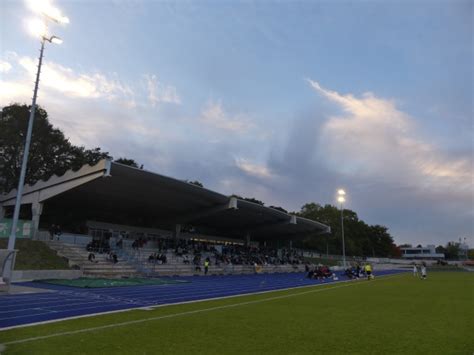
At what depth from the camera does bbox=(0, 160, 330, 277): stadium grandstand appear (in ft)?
90.0

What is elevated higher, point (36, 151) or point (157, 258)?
point (36, 151)

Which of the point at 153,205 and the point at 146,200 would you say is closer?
the point at 146,200

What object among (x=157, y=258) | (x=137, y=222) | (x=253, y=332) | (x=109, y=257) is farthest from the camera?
(x=137, y=222)

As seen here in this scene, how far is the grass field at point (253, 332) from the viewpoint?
6.56 metres

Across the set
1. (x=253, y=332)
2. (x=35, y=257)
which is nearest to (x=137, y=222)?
(x=35, y=257)

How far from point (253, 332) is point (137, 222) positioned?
37.7 m

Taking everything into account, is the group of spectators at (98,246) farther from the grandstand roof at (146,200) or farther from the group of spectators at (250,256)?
the group of spectators at (250,256)

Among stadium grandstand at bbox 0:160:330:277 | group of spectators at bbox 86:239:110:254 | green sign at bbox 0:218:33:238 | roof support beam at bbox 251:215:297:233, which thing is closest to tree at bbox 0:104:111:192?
stadium grandstand at bbox 0:160:330:277

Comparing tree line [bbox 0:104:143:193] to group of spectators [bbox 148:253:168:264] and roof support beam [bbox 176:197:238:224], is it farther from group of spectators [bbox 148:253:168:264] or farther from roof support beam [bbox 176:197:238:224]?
group of spectators [bbox 148:253:168:264]

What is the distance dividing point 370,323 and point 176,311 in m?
5.69

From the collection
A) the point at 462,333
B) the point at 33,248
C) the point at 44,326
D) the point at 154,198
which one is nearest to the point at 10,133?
the point at 154,198

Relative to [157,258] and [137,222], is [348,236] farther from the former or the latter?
[157,258]

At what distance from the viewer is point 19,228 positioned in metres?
25.6

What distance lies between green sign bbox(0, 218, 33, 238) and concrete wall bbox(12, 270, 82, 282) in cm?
477
